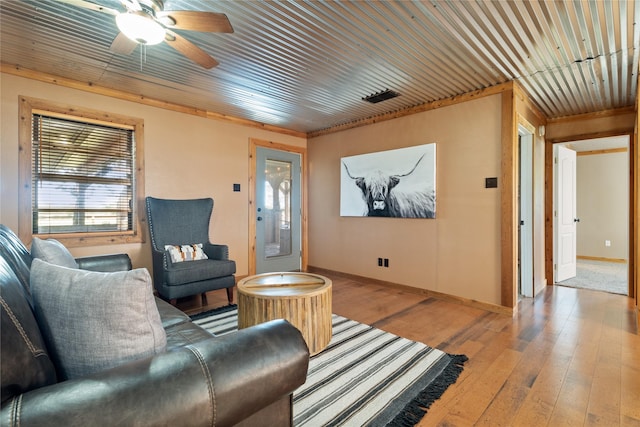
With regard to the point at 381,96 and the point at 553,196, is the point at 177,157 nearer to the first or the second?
the point at 381,96

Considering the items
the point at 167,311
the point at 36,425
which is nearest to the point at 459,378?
the point at 167,311

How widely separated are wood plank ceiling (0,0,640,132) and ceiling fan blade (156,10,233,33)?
10.6 inches

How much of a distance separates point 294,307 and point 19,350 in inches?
59.5

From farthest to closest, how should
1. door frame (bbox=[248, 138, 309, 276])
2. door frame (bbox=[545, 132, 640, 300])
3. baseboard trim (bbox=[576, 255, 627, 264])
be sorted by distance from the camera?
baseboard trim (bbox=[576, 255, 627, 264]), door frame (bbox=[248, 138, 309, 276]), door frame (bbox=[545, 132, 640, 300])

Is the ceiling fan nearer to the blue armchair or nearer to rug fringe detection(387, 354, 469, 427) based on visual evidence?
the blue armchair

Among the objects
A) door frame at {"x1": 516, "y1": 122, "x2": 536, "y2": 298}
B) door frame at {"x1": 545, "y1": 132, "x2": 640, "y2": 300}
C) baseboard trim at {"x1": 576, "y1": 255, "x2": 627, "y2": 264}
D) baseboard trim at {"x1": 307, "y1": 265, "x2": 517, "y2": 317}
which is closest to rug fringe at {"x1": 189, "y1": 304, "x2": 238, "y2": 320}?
baseboard trim at {"x1": 307, "y1": 265, "x2": 517, "y2": 317}

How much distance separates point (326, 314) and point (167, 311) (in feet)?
3.51

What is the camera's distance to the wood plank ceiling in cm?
203

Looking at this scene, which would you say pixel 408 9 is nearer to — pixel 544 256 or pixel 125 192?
pixel 125 192

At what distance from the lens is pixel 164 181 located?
378 cm

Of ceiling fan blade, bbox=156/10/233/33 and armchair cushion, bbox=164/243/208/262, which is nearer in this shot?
ceiling fan blade, bbox=156/10/233/33

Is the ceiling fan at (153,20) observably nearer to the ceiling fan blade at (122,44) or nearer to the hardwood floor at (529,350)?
the ceiling fan blade at (122,44)

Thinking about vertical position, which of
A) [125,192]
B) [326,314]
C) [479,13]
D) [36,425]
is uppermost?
[479,13]

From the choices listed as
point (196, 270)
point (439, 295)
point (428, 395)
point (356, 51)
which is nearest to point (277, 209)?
point (196, 270)
